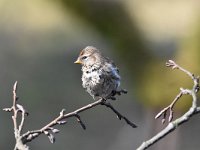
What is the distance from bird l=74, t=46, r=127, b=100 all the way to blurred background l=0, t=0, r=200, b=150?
2.50m

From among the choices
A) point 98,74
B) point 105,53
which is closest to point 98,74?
point 98,74

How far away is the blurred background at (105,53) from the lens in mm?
5293

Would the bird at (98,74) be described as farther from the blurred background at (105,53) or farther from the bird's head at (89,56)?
the blurred background at (105,53)

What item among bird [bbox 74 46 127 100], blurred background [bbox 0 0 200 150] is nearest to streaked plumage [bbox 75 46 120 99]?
bird [bbox 74 46 127 100]

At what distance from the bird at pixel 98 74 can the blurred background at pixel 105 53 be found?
8.19 feet

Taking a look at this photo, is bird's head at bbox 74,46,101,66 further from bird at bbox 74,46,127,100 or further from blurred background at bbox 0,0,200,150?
blurred background at bbox 0,0,200,150

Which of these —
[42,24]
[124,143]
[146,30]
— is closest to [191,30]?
[146,30]

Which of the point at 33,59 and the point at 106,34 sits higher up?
the point at 33,59

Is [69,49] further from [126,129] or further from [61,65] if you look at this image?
[126,129]

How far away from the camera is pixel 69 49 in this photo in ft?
29.6

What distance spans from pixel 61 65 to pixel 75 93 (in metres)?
0.56

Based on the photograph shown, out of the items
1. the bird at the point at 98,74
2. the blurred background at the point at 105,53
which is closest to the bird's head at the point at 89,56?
the bird at the point at 98,74

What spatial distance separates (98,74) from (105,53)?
4.92 metres

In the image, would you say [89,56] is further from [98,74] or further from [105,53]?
[105,53]
